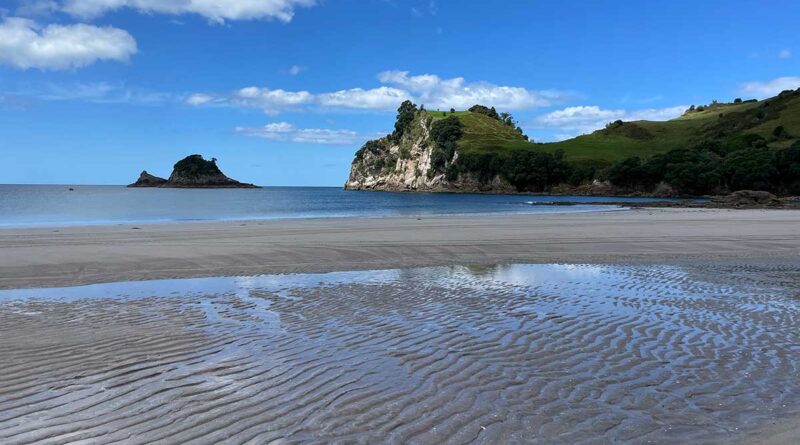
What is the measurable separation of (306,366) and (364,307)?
3927 millimetres

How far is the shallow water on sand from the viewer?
5.11 metres

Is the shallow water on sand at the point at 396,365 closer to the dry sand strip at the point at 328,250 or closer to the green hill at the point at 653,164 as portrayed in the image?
the dry sand strip at the point at 328,250

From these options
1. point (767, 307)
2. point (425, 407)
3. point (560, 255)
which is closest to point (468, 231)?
point (560, 255)

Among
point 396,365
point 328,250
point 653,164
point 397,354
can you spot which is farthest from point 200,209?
point 653,164

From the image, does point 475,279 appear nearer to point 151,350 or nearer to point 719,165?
point 151,350

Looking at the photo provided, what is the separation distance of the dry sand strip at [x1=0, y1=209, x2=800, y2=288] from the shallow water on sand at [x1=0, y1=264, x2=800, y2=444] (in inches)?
140

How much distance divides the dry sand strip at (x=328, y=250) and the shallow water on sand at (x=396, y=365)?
140 inches

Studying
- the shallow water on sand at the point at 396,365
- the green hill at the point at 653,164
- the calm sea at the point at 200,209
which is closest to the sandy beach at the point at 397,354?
the shallow water on sand at the point at 396,365

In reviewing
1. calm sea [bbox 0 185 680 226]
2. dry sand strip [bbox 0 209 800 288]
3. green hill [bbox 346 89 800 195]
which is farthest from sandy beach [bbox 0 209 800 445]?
green hill [bbox 346 89 800 195]

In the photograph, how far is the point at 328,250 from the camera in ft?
67.9

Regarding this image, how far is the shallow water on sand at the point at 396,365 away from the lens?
5.11m

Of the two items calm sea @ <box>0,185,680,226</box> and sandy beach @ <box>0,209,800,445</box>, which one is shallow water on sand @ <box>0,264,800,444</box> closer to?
sandy beach @ <box>0,209,800,445</box>

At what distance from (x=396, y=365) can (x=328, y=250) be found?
1395 centimetres

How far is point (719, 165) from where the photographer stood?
427ft
